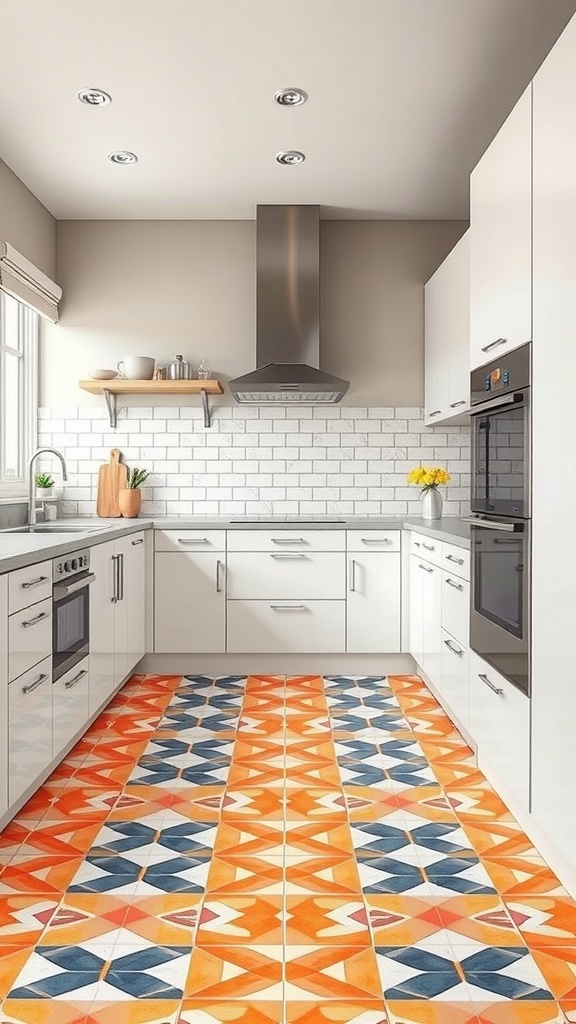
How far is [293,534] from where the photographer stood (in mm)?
4656

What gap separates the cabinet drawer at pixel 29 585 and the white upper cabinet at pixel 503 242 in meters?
1.60

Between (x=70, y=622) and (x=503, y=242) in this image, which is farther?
(x=70, y=622)

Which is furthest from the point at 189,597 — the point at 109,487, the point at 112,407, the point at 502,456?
the point at 502,456

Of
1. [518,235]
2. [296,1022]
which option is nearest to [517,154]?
[518,235]

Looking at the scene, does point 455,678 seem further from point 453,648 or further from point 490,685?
point 490,685

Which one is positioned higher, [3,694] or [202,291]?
[202,291]

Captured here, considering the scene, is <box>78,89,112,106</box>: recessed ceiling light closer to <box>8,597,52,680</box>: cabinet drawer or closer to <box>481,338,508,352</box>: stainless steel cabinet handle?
<box>481,338,508,352</box>: stainless steel cabinet handle

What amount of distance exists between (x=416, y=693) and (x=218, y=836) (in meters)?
1.99

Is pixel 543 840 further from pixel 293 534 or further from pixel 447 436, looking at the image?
pixel 447 436

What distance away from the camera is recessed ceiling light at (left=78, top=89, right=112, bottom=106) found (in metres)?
3.49

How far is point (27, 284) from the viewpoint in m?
4.41

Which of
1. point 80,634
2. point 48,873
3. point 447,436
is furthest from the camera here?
point 447,436

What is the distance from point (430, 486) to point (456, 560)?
4.63 ft

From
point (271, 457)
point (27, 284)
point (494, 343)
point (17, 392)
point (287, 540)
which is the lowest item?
point (287, 540)
